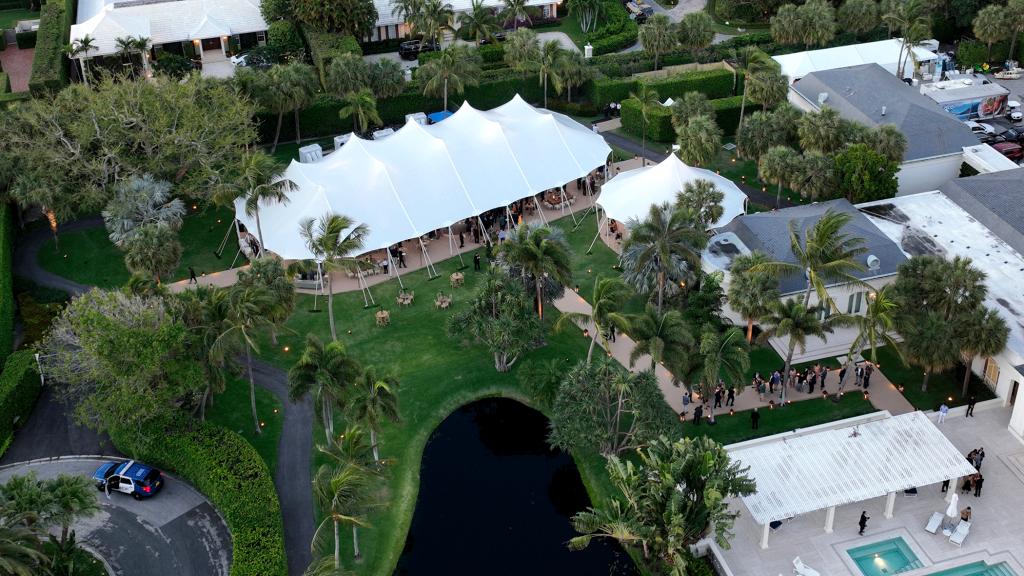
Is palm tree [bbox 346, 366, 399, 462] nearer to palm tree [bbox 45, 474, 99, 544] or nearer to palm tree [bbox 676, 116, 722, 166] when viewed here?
palm tree [bbox 45, 474, 99, 544]

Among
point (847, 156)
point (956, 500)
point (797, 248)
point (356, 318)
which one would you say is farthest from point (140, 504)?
point (847, 156)

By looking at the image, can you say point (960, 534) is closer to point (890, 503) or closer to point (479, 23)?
point (890, 503)

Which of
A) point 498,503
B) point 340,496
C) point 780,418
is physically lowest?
point 498,503

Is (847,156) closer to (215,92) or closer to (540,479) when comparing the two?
(540,479)

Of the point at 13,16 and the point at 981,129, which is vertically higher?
the point at 13,16

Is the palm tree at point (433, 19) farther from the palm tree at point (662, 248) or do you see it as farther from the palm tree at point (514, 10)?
the palm tree at point (662, 248)

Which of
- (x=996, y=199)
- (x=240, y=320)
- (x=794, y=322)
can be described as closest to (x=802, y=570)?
(x=794, y=322)
